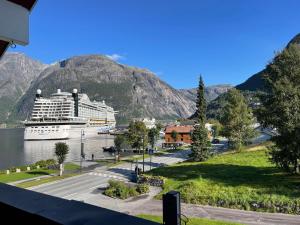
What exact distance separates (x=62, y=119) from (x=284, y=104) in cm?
11525

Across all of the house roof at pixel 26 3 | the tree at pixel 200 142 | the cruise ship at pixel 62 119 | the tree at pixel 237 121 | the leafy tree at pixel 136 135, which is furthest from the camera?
the cruise ship at pixel 62 119

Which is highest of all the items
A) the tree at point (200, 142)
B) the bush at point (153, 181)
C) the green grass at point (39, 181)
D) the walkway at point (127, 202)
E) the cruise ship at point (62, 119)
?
the cruise ship at point (62, 119)

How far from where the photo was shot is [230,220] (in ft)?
75.9

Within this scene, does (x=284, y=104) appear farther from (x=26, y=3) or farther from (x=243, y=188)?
(x=26, y=3)

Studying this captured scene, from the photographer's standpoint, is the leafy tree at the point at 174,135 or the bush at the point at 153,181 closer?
the bush at the point at 153,181

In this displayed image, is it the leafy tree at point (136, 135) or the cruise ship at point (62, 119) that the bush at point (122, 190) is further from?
the cruise ship at point (62, 119)

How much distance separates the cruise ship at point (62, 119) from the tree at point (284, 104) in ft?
306

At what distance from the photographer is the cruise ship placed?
129 meters

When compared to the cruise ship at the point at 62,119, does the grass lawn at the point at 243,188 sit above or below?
below

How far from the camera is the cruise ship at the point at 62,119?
12938 cm

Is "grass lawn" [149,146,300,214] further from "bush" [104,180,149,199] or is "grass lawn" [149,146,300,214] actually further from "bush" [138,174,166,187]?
"bush" [104,180,149,199]

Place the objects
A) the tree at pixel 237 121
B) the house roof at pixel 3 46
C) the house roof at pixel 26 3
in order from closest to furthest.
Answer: the house roof at pixel 26 3 < the house roof at pixel 3 46 < the tree at pixel 237 121

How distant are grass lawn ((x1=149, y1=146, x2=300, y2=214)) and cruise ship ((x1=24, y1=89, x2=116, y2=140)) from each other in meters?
87.8

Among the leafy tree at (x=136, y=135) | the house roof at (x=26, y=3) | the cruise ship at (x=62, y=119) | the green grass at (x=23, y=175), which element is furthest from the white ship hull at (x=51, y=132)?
the house roof at (x=26, y=3)
